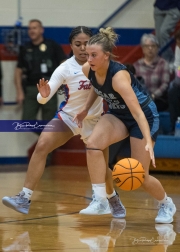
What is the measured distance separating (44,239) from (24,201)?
0.78 m

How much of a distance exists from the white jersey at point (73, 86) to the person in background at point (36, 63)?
309 centimetres

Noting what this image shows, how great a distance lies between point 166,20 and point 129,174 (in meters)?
5.10

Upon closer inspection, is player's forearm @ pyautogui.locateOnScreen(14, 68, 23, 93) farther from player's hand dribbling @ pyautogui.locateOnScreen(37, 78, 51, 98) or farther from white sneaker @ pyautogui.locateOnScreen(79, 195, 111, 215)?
white sneaker @ pyautogui.locateOnScreen(79, 195, 111, 215)

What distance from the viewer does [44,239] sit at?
468cm

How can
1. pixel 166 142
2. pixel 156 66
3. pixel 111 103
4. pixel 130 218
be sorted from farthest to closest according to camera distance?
pixel 156 66 < pixel 166 142 < pixel 130 218 < pixel 111 103

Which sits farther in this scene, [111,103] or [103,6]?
[103,6]

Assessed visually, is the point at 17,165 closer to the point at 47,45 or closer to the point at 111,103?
the point at 47,45

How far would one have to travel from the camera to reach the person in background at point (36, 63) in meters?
8.83

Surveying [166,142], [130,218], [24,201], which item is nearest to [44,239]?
[24,201]

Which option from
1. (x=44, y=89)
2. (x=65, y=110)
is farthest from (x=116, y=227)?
(x=44, y=89)

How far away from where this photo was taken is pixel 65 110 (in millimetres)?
5711

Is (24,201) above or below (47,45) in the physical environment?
below

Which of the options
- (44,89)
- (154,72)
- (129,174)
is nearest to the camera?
(129,174)

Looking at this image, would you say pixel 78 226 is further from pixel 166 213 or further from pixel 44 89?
pixel 44 89
